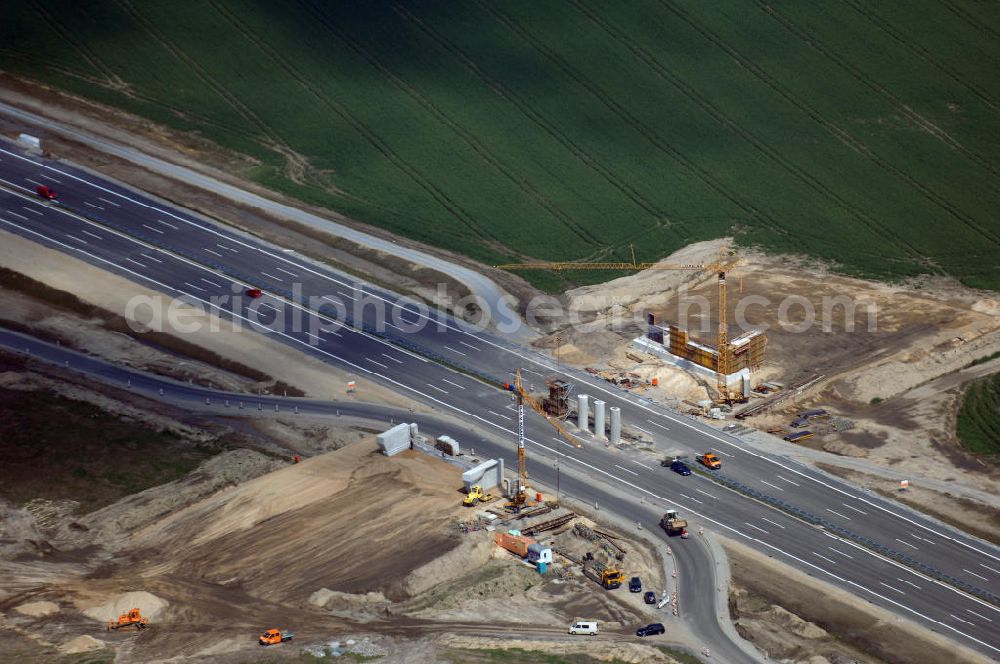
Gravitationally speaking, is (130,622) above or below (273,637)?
below

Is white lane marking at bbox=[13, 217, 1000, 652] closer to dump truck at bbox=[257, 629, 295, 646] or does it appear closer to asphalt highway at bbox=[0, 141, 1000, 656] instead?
asphalt highway at bbox=[0, 141, 1000, 656]

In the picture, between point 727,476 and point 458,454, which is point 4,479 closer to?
point 458,454

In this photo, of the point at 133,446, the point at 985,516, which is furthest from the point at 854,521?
the point at 133,446

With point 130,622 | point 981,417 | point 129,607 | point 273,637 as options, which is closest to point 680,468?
point 981,417

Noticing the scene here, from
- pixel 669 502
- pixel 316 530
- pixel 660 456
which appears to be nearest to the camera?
pixel 316 530

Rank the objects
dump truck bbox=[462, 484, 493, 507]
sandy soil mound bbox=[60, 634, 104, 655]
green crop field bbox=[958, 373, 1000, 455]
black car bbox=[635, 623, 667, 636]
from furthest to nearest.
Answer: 1. green crop field bbox=[958, 373, 1000, 455]
2. dump truck bbox=[462, 484, 493, 507]
3. black car bbox=[635, 623, 667, 636]
4. sandy soil mound bbox=[60, 634, 104, 655]

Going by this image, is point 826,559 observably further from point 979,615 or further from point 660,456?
point 660,456

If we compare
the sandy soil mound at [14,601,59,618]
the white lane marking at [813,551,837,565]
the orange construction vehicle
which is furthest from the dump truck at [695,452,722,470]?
the sandy soil mound at [14,601,59,618]
